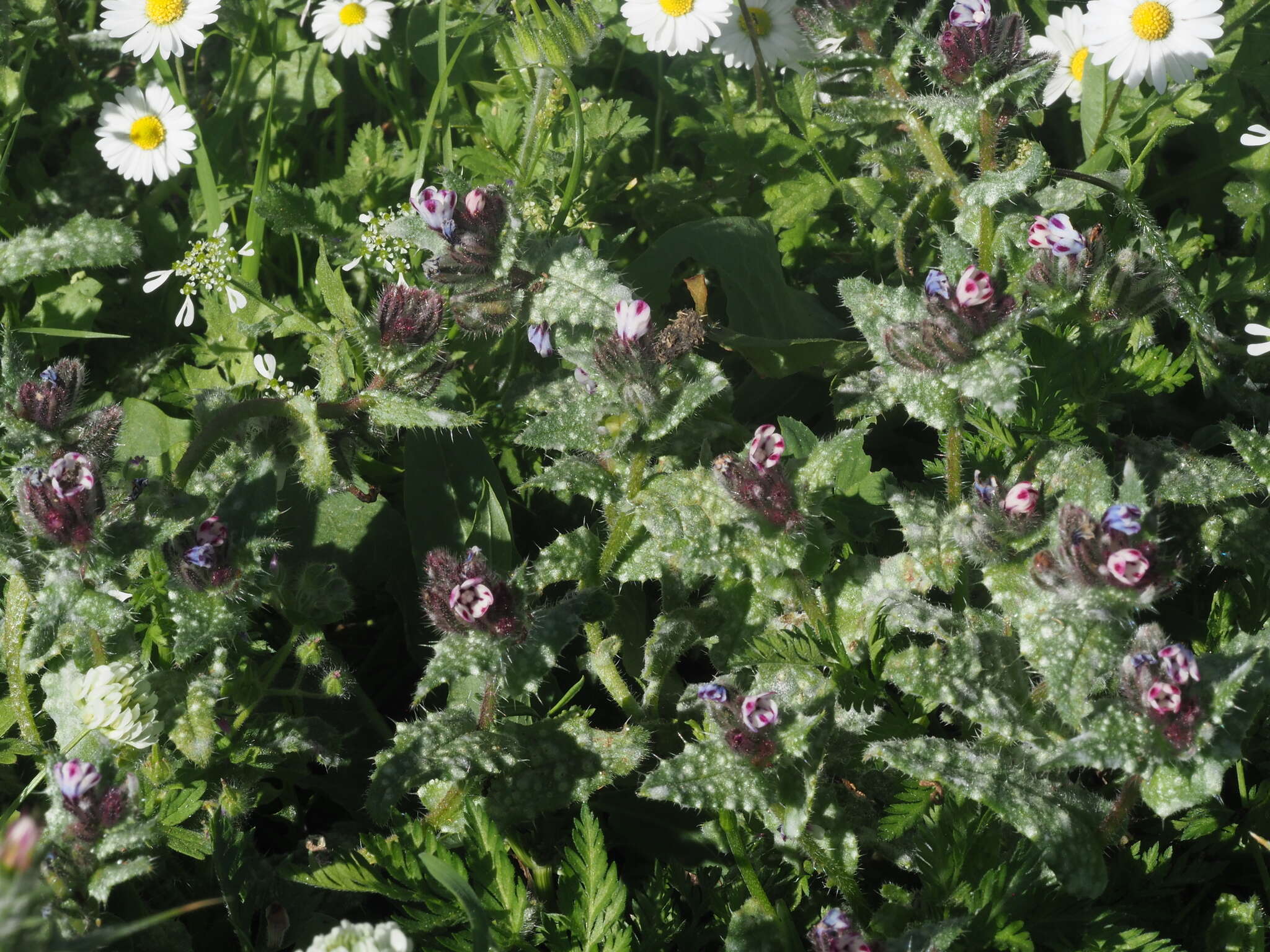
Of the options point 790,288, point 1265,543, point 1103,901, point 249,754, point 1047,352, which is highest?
point 790,288

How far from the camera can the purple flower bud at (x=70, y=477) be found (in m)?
2.53

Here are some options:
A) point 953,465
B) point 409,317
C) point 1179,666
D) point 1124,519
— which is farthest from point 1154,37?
point 409,317

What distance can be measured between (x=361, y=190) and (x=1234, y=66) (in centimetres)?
309

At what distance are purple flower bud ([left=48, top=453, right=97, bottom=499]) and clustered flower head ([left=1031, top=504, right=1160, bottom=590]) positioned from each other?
2172mm

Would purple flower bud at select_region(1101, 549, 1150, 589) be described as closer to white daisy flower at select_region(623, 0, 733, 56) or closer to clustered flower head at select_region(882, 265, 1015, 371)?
clustered flower head at select_region(882, 265, 1015, 371)

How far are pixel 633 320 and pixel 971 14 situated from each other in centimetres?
128

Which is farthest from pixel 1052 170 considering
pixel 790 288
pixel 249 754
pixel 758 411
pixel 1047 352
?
pixel 249 754

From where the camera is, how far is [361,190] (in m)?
4.08

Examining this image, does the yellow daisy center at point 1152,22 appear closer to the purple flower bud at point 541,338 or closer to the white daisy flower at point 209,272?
the purple flower bud at point 541,338

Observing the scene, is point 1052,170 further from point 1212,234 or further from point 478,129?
point 478,129

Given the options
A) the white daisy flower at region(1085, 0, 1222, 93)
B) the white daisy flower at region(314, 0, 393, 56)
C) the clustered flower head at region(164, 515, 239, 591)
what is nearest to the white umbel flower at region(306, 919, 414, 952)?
the clustered flower head at region(164, 515, 239, 591)

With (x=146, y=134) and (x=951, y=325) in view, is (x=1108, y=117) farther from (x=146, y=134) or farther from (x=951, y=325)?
Result: (x=146, y=134)

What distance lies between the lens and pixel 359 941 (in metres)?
1.96

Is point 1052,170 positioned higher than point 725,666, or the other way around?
point 1052,170
